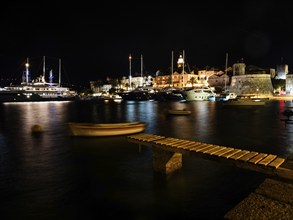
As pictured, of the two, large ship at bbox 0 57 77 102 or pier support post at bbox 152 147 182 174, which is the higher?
large ship at bbox 0 57 77 102

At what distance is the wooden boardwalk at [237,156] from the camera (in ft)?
23.8

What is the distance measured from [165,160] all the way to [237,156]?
3.55 meters

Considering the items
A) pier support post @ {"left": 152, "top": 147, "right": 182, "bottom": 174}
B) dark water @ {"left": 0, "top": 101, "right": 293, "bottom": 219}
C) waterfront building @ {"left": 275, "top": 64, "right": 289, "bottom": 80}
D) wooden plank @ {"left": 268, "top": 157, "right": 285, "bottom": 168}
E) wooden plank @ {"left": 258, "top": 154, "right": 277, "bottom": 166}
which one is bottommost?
dark water @ {"left": 0, "top": 101, "right": 293, "bottom": 219}

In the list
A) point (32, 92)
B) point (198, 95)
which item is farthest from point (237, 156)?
point (32, 92)

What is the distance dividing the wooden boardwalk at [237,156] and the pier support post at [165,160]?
1.32 ft

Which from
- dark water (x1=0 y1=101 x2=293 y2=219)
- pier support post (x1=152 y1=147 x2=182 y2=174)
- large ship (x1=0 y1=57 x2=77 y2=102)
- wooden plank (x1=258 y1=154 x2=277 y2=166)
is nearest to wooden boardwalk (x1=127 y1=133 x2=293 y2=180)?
wooden plank (x1=258 y1=154 x2=277 y2=166)

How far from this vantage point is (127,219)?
8.02 metres

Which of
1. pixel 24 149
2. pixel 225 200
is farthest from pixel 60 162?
pixel 225 200

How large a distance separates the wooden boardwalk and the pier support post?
0.40 metres

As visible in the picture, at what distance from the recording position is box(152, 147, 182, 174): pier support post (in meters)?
10.8

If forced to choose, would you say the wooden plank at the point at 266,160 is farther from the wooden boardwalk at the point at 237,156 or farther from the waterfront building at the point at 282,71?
the waterfront building at the point at 282,71

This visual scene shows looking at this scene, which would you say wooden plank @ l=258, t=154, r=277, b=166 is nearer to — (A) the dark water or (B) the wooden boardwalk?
(B) the wooden boardwalk

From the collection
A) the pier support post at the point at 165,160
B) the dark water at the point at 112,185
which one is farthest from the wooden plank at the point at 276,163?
the pier support post at the point at 165,160

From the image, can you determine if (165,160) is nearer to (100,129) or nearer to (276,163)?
(276,163)
